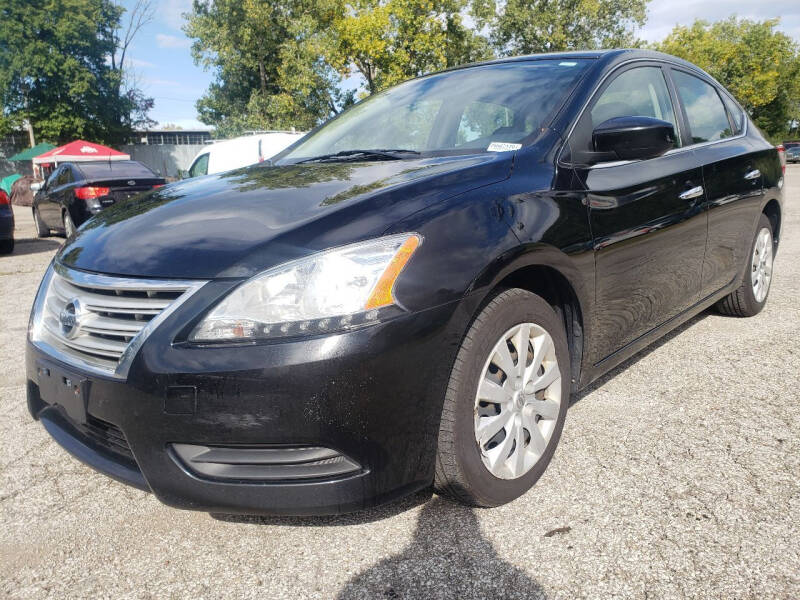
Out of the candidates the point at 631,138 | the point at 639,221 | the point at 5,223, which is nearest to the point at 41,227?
the point at 5,223

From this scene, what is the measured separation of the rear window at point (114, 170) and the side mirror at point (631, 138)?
9662 millimetres

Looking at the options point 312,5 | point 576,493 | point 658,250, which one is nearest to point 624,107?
point 658,250

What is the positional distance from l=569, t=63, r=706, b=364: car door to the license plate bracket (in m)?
1.81

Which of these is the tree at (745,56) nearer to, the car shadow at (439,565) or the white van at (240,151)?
the white van at (240,151)

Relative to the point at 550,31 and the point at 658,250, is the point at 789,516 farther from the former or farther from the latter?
the point at 550,31

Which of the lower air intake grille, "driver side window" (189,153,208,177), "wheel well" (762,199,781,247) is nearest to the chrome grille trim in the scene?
the lower air intake grille

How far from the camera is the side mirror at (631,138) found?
8.21 ft

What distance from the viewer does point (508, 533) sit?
2.11 meters

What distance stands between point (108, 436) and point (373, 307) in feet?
3.09

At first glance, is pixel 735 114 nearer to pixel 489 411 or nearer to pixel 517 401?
pixel 517 401

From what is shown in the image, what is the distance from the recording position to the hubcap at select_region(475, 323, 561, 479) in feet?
6.98

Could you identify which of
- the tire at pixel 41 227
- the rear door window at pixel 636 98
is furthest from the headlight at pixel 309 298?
the tire at pixel 41 227

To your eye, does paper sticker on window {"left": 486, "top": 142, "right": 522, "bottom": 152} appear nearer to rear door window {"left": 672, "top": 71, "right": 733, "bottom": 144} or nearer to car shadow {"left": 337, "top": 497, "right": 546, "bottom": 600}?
car shadow {"left": 337, "top": 497, "right": 546, "bottom": 600}

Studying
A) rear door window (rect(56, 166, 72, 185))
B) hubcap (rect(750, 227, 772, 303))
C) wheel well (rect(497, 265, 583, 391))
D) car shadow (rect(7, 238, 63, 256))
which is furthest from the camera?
rear door window (rect(56, 166, 72, 185))
